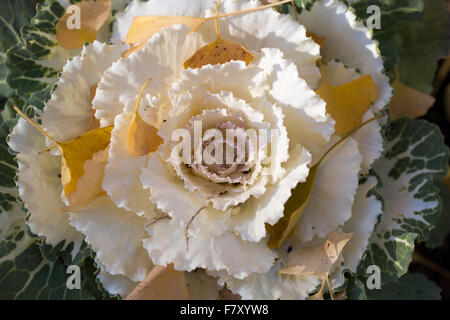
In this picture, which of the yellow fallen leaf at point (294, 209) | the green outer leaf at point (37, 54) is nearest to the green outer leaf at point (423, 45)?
the yellow fallen leaf at point (294, 209)

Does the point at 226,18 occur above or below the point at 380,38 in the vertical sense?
above

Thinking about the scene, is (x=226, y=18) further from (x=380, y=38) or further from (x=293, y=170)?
(x=380, y=38)

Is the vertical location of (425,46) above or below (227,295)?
above

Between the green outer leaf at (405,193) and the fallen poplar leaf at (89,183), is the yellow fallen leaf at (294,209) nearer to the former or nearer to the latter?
the green outer leaf at (405,193)

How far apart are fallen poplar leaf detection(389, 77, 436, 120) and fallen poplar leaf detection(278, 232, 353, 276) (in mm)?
544

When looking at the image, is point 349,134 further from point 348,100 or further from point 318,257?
point 318,257

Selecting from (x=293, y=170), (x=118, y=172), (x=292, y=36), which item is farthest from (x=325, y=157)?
(x=118, y=172)

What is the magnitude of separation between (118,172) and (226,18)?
31 cm

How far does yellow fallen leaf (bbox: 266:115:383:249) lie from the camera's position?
724mm

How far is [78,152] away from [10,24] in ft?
1.44

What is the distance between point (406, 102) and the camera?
→ 1170mm

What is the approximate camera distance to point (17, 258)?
857 millimetres

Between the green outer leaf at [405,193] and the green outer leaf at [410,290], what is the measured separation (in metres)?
0.22

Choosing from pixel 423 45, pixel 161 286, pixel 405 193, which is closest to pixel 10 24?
pixel 161 286
